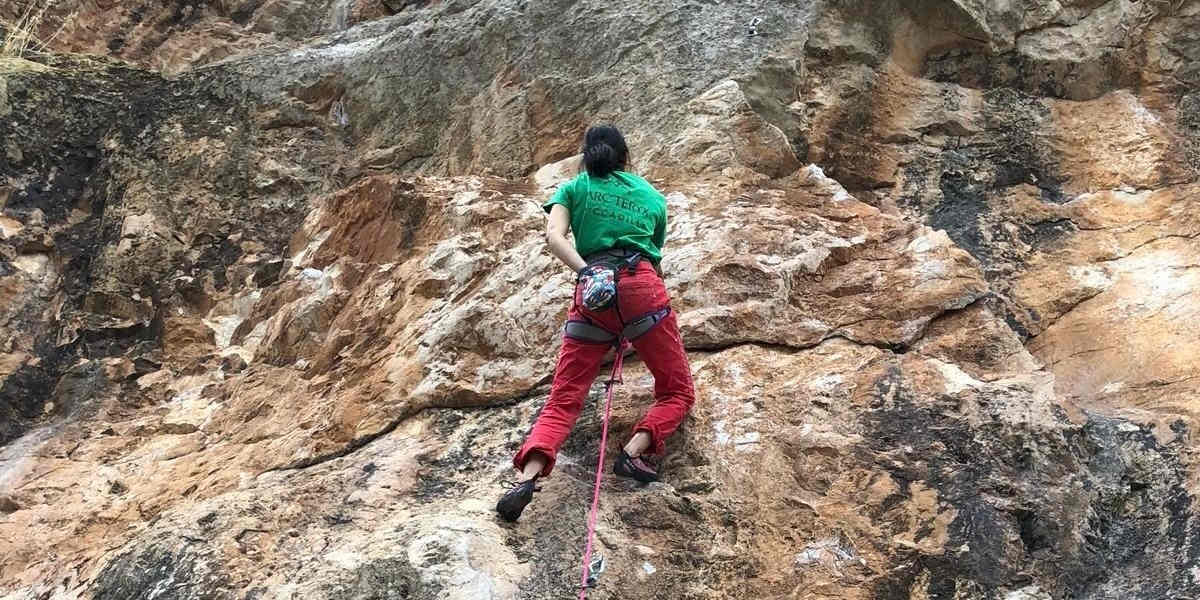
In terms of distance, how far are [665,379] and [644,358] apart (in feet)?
0.47

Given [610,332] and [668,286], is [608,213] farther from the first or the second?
[668,286]

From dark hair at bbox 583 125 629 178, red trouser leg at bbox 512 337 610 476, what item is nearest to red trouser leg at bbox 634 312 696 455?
red trouser leg at bbox 512 337 610 476

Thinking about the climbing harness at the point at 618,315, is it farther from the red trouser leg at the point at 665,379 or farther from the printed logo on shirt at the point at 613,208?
the printed logo on shirt at the point at 613,208

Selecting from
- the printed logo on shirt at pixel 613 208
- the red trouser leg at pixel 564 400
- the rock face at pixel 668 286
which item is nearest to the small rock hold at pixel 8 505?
the rock face at pixel 668 286

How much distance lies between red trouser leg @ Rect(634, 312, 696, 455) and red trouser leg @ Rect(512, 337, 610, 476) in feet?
0.78

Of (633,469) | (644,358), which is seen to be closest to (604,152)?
(644,358)

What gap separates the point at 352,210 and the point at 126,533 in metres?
3.26

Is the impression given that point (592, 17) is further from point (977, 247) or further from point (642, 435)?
point (642, 435)

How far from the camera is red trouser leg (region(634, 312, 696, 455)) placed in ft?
14.9

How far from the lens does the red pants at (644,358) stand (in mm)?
4512

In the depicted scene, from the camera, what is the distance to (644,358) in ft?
15.3

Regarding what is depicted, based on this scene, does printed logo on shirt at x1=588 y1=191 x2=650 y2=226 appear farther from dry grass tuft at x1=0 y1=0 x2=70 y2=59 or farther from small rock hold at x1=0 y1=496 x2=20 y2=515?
dry grass tuft at x1=0 y1=0 x2=70 y2=59

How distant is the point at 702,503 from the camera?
4.39 metres

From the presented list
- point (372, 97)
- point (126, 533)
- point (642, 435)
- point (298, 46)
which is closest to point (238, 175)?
point (372, 97)
